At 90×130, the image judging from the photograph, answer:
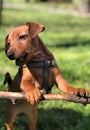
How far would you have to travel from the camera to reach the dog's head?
4.19 m

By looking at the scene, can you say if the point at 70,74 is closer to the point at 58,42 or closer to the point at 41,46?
the point at 41,46

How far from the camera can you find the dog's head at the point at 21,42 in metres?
4.19

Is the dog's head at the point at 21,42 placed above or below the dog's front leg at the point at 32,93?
above

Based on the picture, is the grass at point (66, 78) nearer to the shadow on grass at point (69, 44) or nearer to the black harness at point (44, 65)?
the shadow on grass at point (69, 44)

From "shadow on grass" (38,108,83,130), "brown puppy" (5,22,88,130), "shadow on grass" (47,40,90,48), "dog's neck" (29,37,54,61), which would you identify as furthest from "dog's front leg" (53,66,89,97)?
"shadow on grass" (47,40,90,48)

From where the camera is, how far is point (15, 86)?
15.6 ft

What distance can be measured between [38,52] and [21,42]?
0.33 m

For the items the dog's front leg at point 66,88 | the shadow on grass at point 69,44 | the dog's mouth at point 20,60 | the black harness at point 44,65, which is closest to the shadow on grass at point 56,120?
the black harness at point 44,65

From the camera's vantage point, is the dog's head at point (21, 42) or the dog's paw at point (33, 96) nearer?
the dog's paw at point (33, 96)

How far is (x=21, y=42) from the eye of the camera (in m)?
4.30

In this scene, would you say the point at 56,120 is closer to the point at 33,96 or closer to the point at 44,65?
the point at 44,65

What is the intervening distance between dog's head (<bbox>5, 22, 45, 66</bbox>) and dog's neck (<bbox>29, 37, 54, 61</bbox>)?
0.06 metres

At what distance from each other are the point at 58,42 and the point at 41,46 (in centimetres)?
945

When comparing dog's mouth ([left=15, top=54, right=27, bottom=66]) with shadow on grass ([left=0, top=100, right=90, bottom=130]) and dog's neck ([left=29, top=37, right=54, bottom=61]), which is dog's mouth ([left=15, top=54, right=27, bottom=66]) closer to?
dog's neck ([left=29, top=37, right=54, bottom=61])
